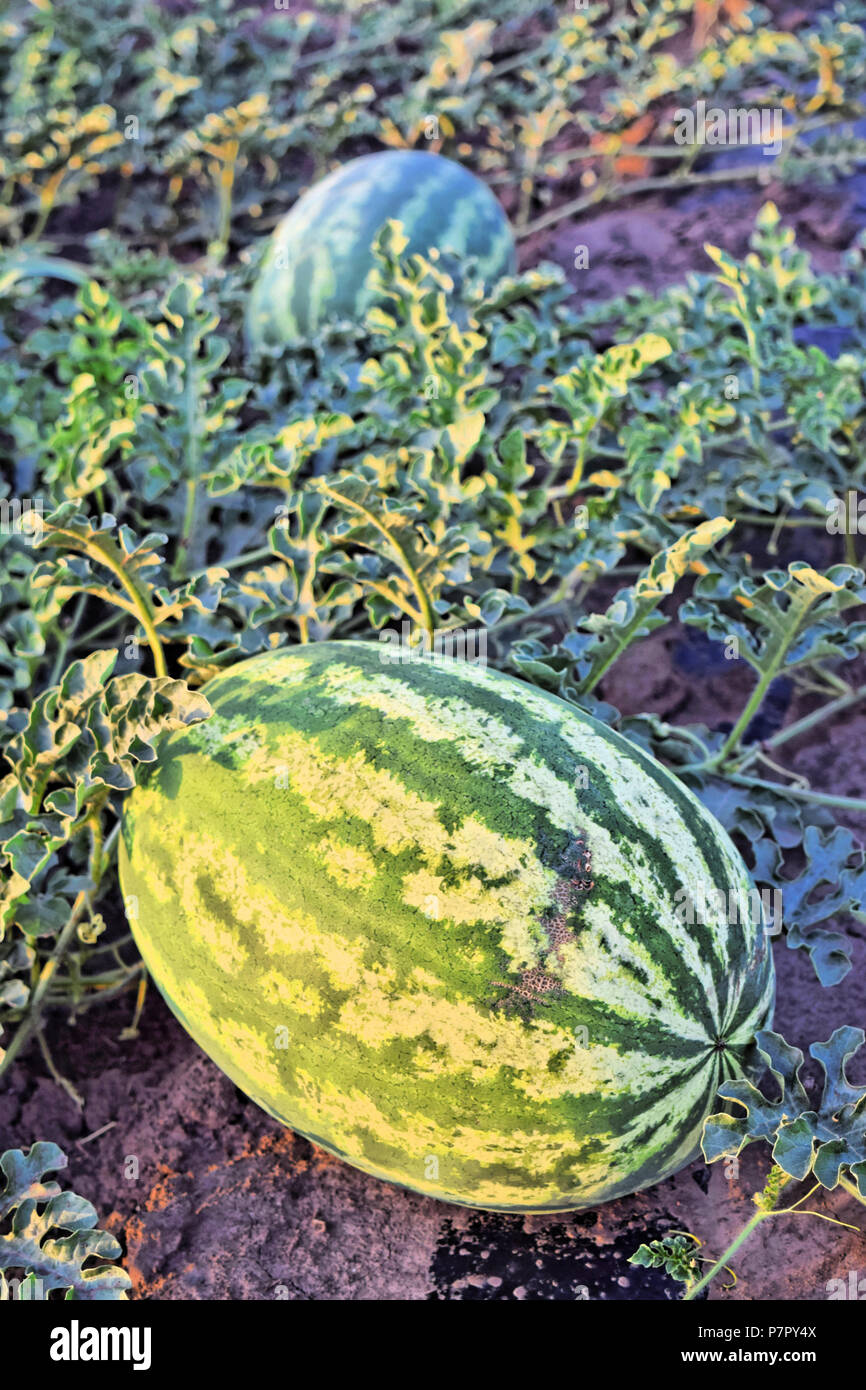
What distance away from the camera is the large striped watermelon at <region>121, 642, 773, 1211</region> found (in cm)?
159

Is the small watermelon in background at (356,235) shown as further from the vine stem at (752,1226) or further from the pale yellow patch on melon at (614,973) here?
the vine stem at (752,1226)

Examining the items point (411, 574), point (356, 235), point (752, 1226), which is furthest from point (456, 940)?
point (356, 235)

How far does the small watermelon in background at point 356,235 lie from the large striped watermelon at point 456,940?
1.98 metres

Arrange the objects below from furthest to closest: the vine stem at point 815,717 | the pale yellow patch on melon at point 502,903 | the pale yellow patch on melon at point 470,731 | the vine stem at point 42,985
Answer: the vine stem at point 815,717, the vine stem at point 42,985, the pale yellow patch on melon at point 470,731, the pale yellow patch on melon at point 502,903

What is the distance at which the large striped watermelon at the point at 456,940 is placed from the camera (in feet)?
5.23

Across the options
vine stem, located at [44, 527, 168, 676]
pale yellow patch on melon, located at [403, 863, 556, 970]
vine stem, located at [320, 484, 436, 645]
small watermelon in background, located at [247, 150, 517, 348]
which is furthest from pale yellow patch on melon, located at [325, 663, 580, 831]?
small watermelon in background, located at [247, 150, 517, 348]

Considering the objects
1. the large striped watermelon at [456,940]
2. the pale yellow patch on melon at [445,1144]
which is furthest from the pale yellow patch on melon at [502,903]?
the pale yellow patch on melon at [445,1144]

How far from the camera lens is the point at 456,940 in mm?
1596

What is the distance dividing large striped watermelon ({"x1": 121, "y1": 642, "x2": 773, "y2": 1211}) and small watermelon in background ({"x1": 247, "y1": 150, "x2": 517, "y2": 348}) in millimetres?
1976

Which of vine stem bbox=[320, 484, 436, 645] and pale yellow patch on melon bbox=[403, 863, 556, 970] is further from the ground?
vine stem bbox=[320, 484, 436, 645]

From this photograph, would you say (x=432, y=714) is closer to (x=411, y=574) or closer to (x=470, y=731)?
(x=470, y=731)

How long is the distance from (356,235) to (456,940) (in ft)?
8.31

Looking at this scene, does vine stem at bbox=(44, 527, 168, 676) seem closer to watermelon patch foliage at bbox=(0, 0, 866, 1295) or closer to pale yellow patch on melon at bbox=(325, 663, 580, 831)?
watermelon patch foliage at bbox=(0, 0, 866, 1295)
